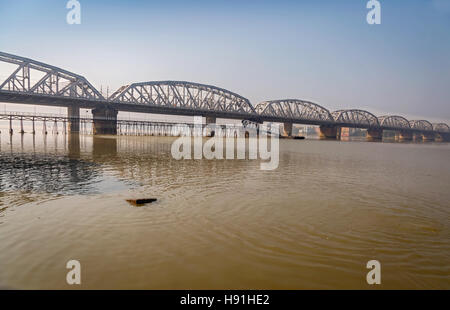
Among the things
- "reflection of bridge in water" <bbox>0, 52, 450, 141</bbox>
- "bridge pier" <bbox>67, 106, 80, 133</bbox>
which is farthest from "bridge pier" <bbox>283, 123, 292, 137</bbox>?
"bridge pier" <bbox>67, 106, 80, 133</bbox>

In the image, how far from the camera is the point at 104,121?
9419 cm

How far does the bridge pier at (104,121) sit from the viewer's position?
93.0m

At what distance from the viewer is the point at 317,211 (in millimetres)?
8117

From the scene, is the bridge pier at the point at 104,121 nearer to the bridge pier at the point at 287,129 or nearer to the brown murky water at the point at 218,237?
the bridge pier at the point at 287,129

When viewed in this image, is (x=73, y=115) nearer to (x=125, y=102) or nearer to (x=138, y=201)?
(x=125, y=102)

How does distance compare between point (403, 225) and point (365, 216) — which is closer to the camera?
point (403, 225)

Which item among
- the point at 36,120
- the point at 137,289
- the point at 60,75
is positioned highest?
the point at 60,75

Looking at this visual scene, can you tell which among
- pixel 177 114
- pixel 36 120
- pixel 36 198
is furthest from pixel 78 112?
pixel 36 198

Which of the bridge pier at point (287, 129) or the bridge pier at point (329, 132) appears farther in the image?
the bridge pier at point (329, 132)

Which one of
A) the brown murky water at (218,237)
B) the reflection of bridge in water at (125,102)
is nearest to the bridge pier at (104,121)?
the reflection of bridge in water at (125,102)

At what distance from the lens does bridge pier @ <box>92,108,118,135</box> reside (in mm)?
93000

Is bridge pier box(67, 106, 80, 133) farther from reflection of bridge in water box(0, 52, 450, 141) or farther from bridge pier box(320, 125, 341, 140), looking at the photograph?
bridge pier box(320, 125, 341, 140)

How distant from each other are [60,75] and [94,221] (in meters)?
112

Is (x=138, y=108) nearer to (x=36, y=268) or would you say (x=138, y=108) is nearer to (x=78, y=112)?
(x=78, y=112)
